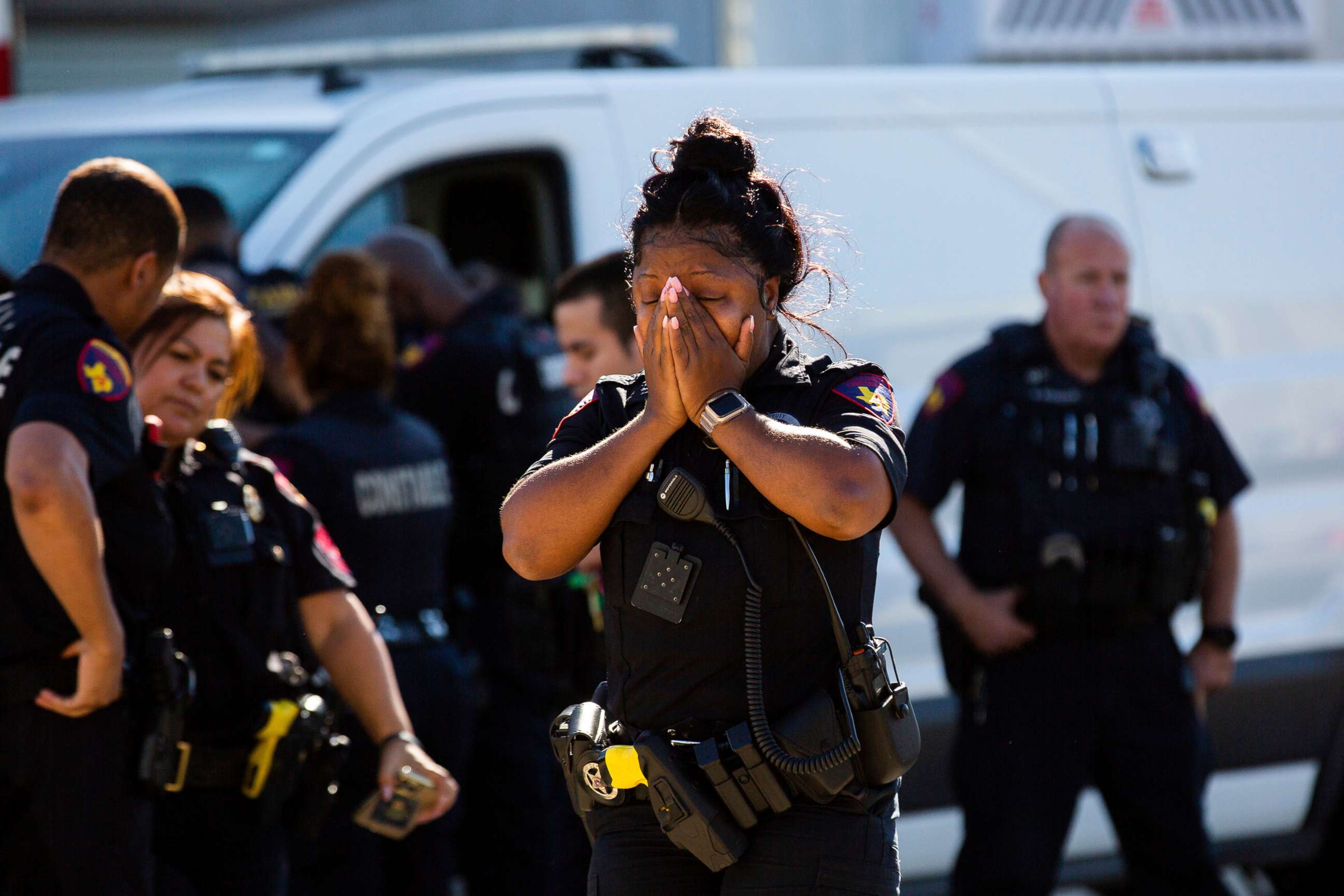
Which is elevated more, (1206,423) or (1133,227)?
(1133,227)

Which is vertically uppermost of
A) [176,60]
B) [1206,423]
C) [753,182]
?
[176,60]

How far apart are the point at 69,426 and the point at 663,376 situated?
117cm

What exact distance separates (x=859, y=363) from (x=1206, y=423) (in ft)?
7.22

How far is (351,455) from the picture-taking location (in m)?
4.12

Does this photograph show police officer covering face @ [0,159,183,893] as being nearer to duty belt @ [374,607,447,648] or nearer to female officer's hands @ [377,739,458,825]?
female officer's hands @ [377,739,458,825]

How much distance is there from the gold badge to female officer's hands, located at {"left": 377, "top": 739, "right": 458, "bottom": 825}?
0.51 metres

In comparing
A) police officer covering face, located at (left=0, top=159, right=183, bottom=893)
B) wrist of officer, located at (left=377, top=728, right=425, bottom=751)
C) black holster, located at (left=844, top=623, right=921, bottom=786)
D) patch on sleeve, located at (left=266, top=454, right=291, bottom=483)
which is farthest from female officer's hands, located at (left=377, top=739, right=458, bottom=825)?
black holster, located at (left=844, top=623, right=921, bottom=786)

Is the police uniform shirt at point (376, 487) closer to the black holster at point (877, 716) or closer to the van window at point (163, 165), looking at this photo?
the van window at point (163, 165)

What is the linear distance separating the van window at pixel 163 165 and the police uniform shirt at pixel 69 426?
1.56 m

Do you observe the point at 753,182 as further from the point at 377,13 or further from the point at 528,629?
the point at 377,13

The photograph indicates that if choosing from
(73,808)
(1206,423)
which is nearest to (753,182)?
(73,808)

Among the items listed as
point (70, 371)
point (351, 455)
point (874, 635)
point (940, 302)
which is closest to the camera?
point (874, 635)

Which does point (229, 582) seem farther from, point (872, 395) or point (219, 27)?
point (219, 27)

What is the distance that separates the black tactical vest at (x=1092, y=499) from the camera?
13.8 ft
